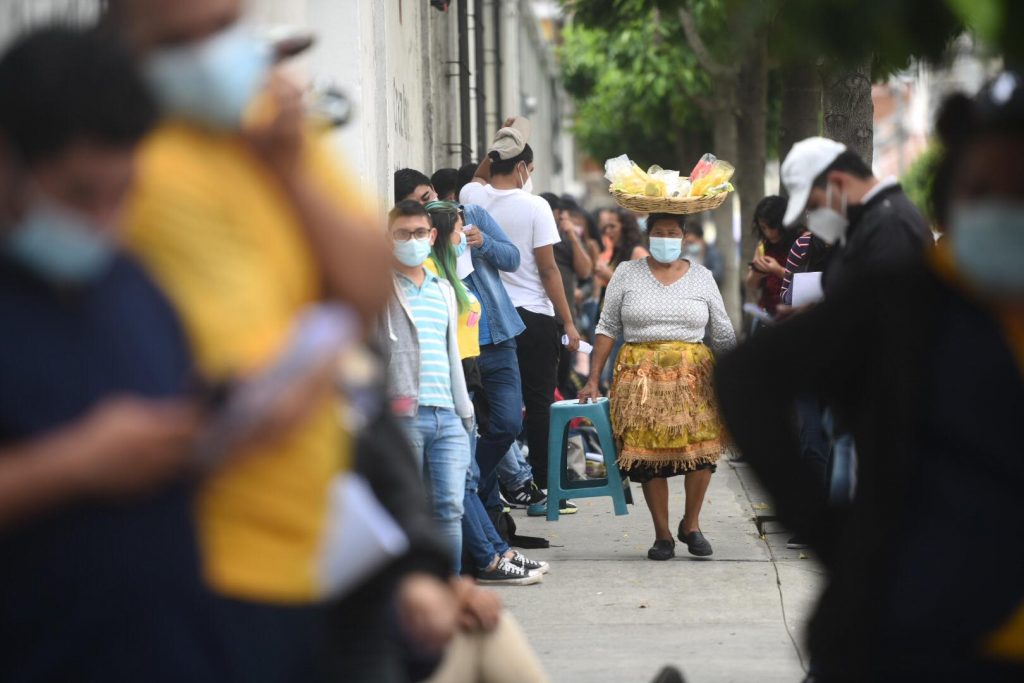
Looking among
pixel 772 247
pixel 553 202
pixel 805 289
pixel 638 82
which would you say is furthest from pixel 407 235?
pixel 638 82

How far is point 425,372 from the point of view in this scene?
22.2 feet

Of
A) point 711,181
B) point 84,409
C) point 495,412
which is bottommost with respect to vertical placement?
point 495,412

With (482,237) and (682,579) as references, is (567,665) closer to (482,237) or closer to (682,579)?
(682,579)

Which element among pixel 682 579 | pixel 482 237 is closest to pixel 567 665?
pixel 682 579

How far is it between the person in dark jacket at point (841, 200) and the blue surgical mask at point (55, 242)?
3385mm

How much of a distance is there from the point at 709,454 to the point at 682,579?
760 mm

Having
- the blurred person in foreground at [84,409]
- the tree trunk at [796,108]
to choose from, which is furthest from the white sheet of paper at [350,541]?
the tree trunk at [796,108]

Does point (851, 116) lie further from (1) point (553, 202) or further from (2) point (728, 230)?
(2) point (728, 230)

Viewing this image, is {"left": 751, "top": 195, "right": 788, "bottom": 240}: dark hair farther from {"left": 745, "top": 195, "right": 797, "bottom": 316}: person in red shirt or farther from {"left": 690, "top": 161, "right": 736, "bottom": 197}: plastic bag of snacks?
{"left": 690, "top": 161, "right": 736, "bottom": 197}: plastic bag of snacks

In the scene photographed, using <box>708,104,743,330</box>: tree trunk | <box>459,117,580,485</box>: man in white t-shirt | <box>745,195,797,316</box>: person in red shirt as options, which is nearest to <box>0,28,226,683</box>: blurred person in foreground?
<box>459,117,580,485</box>: man in white t-shirt

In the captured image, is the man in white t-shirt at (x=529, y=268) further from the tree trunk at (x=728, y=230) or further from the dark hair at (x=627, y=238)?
the tree trunk at (x=728, y=230)

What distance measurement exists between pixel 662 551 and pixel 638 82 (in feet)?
55.2

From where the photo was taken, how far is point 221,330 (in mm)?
2184

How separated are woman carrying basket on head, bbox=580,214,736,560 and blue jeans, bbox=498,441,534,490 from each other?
1.04 meters
